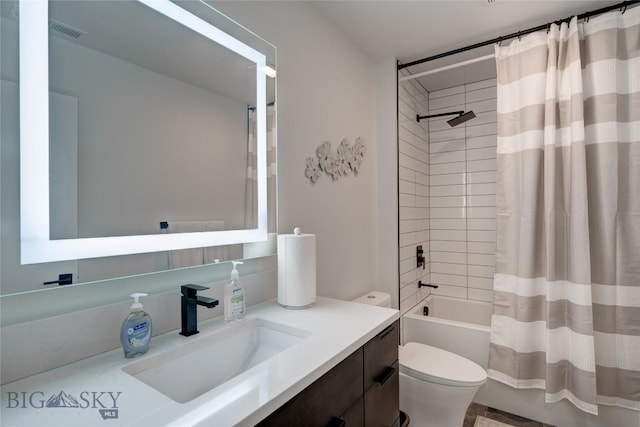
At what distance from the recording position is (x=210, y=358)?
927mm

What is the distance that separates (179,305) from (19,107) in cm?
66

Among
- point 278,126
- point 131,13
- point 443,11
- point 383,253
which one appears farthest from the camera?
point 383,253

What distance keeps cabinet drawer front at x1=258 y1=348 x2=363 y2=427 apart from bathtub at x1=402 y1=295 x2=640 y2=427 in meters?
1.51

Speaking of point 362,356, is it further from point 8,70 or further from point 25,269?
point 8,70

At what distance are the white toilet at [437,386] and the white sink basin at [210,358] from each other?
1053 mm

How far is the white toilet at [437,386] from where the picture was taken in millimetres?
1613

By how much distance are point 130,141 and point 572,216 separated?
217 centimetres

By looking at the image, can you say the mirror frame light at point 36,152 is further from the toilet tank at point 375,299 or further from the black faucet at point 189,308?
the toilet tank at point 375,299

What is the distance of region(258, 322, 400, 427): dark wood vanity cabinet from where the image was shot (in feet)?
Answer: 2.35

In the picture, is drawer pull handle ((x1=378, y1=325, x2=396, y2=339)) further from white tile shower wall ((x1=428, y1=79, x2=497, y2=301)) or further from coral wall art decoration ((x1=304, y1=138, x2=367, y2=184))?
white tile shower wall ((x1=428, y1=79, x2=497, y2=301))

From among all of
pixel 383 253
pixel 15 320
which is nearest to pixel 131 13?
pixel 15 320

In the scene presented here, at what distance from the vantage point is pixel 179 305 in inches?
39.3

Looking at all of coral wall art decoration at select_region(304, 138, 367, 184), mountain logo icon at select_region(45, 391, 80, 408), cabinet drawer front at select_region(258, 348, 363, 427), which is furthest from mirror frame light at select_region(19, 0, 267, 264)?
coral wall art decoration at select_region(304, 138, 367, 184)

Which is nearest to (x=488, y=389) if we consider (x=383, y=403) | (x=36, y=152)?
(x=383, y=403)
